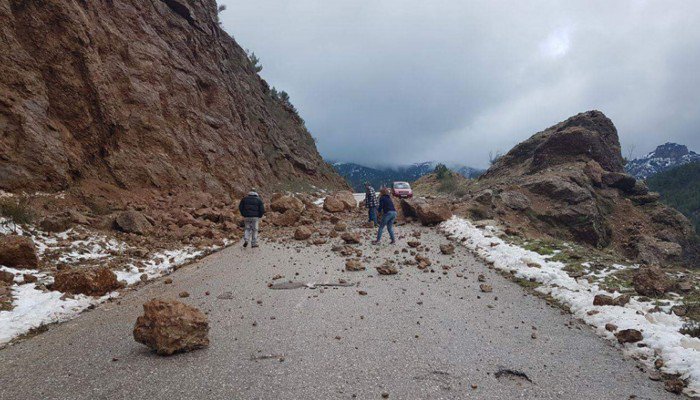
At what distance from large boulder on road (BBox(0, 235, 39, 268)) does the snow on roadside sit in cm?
1063

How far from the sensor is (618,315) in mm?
6211

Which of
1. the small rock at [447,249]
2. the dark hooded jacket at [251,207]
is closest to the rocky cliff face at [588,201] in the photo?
the small rock at [447,249]

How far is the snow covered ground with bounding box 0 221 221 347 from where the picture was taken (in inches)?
229

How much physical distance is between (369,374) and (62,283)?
6.09 meters

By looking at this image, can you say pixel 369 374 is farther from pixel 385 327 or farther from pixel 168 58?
pixel 168 58

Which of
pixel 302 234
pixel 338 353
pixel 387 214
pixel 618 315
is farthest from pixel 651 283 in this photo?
pixel 302 234

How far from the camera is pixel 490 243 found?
12.1 metres

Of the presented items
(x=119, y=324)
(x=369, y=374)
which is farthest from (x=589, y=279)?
(x=119, y=324)

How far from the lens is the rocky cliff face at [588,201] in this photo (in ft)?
67.0

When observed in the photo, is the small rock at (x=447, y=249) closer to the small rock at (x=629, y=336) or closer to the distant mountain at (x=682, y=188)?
the small rock at (x=629, y=336)

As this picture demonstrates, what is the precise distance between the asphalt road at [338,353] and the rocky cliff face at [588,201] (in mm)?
11254

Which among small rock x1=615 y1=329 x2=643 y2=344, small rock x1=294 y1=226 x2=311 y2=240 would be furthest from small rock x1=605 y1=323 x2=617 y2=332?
small rock x1=294 y1=226 x2=311 y2=240

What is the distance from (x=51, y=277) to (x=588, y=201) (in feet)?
82.3

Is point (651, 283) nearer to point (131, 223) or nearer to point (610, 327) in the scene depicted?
point (610, 327)
